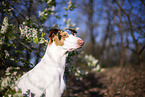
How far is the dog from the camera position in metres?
2.28

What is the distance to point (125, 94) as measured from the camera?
427 centimetres

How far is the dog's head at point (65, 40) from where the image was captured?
2370 millimetres

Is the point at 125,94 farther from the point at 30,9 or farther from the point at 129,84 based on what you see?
the point at 30,9

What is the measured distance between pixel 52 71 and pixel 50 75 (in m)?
0.09

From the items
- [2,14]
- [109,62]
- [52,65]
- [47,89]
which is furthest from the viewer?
[109,62]

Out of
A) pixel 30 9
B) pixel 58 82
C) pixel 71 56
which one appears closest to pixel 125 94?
pixel 71 56

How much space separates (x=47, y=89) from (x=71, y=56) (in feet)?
5.07

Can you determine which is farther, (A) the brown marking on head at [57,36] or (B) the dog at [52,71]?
(A) the brown marking on head at [57,36]

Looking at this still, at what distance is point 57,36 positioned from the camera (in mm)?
2521

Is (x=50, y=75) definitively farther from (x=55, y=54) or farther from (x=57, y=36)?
(x=57, y=36)

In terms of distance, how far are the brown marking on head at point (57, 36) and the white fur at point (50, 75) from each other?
0.25ft

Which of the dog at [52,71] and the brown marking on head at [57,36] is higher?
the brown marking on head at [57,36]

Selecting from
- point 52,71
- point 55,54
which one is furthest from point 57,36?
point 52,71

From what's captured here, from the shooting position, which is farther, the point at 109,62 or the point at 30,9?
the point at 109,62
